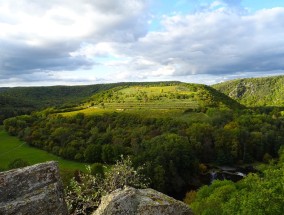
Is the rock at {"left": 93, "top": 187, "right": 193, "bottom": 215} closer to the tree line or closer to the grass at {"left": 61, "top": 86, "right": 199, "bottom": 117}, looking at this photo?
the tree line

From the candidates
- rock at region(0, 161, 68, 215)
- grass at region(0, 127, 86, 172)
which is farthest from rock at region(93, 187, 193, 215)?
grass at region(0, 127, 86, 172)

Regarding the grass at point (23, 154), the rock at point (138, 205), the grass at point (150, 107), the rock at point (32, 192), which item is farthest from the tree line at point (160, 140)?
the rock at point (32, 192)

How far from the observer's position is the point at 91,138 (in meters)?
122

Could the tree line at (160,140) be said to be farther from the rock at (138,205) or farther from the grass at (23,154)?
the rock at (138,205)

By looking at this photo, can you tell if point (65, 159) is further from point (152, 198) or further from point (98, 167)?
point (152, 198)

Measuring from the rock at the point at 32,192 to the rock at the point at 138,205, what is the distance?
1.65 meters

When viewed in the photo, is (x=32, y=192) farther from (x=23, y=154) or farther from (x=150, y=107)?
(x=150, y=107)

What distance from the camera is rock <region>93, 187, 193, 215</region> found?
37.7ft

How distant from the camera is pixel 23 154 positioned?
116062mm

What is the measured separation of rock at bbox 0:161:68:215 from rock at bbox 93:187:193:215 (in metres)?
1.65

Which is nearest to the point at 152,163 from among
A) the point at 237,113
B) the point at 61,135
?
the point at 61,135

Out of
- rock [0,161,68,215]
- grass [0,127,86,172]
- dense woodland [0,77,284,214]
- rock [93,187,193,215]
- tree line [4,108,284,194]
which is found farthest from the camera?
grass [0,127,86,172]

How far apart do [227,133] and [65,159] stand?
61.0 metres

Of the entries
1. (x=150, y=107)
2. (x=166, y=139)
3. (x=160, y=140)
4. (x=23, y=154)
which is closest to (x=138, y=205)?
(x=160, y=140)
